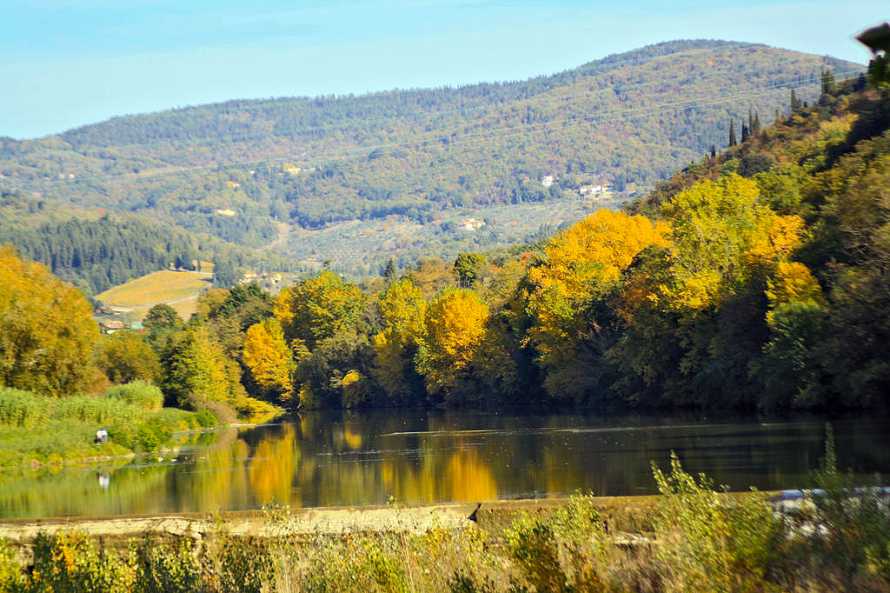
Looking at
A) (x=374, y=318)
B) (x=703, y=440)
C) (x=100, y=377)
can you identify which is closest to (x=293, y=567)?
(x=703, y=440)

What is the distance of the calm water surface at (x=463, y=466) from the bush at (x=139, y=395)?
9.43 meters

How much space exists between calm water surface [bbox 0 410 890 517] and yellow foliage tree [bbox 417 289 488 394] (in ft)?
104

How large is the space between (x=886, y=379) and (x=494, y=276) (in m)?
74.9

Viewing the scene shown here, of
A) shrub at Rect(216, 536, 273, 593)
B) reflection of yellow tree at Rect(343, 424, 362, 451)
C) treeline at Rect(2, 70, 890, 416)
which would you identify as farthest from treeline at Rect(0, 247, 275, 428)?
shrub at Rect(216, 536, 273, 593)

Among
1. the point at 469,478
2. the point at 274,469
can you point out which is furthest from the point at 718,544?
the point at 274,469

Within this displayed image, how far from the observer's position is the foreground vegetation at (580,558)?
375 inches

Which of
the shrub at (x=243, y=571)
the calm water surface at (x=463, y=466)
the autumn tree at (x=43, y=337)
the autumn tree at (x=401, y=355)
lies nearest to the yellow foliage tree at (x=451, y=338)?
the autumn tree at (x=401, y=355)

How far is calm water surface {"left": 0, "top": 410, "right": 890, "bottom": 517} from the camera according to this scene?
31.4 metres

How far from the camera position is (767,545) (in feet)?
32.4

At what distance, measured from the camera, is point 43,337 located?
5669cm

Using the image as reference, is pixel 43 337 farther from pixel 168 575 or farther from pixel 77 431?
pixel 168 575

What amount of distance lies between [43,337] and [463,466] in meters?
25.5

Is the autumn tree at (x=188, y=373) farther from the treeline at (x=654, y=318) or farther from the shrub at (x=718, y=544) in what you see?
the shrub at (x=718, y=544)

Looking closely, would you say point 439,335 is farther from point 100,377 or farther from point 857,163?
point 857,163
